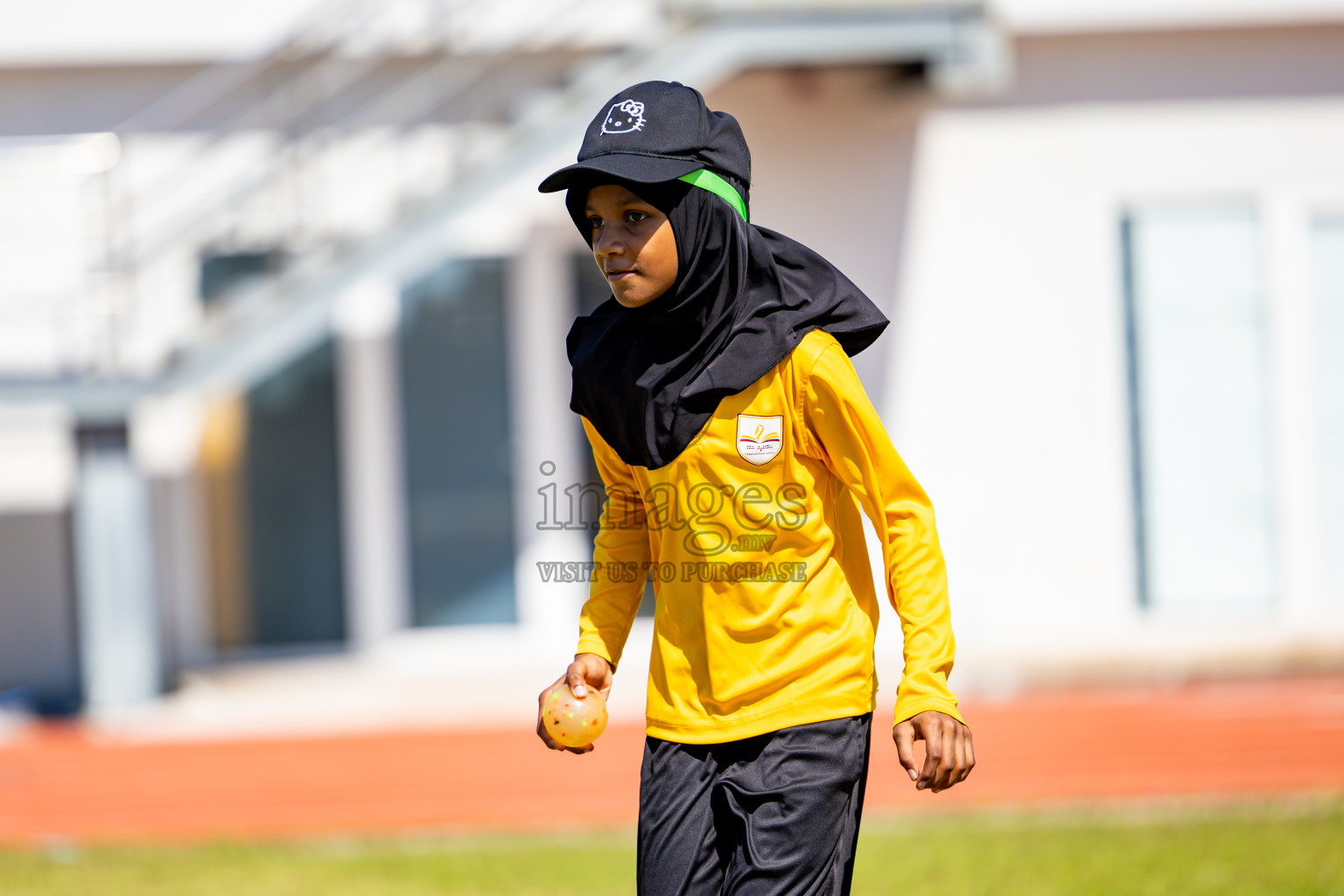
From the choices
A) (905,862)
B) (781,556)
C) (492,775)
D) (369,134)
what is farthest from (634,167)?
(369,134)

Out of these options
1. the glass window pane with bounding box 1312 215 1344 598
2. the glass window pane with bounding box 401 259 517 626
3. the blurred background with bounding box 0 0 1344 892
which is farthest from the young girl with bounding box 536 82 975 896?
the glass window pane with bounding box 1312 215 1344 598

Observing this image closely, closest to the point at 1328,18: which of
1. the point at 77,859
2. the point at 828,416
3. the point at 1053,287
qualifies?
the point at 1053,287

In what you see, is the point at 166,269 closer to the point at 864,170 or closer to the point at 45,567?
the point at 45,567

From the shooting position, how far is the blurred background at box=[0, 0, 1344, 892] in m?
8.22

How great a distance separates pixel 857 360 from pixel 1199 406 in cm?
215

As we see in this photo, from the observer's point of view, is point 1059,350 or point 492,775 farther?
point 1059,350

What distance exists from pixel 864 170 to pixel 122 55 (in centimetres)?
461

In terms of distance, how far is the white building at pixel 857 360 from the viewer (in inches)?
328

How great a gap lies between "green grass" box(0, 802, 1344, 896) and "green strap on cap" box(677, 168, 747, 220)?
3414 mm

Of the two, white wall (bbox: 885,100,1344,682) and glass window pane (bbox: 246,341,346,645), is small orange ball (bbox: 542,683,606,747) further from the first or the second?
glass window pane (bbox: 246,341,346,645)

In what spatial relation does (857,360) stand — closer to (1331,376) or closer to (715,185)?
(1331,376)

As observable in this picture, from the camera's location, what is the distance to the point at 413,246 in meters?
7.42

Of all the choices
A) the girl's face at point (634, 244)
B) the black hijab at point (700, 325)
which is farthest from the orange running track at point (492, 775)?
the girl's face at point (634, 244)

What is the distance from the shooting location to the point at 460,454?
8664 millimetres
